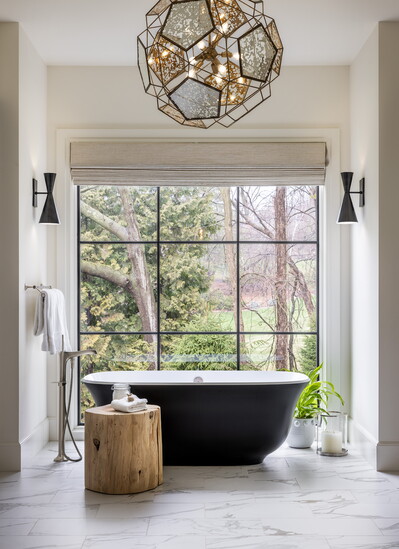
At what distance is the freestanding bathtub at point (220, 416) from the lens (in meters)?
4.57

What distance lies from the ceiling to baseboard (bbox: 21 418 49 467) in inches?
108

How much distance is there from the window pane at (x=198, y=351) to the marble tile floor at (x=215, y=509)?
101cm

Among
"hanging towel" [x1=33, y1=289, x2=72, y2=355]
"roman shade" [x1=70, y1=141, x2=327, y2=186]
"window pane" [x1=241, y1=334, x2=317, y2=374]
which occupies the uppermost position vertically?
"roman shade" [x1=70, y1=141, x2=327, y2=186]

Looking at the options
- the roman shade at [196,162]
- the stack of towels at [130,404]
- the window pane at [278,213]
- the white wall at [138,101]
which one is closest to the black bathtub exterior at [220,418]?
the stack of towels at [130,404]

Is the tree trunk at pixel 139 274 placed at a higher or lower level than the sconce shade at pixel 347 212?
lower

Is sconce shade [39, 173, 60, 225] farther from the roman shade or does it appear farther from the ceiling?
the ceiling

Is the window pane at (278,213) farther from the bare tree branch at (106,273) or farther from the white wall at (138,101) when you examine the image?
the bare tree branch at (106,273)

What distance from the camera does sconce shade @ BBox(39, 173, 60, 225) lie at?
5.00 metres

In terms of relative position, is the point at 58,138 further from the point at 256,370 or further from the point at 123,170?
the point at 256,370

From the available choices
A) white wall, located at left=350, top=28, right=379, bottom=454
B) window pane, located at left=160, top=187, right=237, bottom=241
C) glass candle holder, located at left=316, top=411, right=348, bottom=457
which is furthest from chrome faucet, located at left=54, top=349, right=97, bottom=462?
white wall, located at left=350, top=28, right=379, bottom=454

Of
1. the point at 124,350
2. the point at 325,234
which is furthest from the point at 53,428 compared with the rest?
the point at 325,234

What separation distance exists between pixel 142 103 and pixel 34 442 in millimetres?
2650
